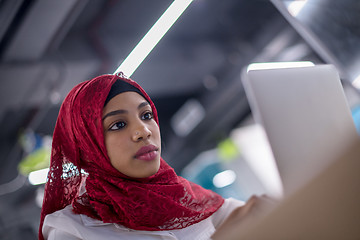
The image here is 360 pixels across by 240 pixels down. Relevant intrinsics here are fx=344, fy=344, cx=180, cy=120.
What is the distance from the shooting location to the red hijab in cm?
108

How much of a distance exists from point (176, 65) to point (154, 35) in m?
1.47

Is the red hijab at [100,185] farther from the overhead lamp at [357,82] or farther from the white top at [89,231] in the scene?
the overhead lamp at [357,82]

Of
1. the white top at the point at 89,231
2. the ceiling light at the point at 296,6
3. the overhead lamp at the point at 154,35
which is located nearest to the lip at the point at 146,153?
the white top at the point at 89,231

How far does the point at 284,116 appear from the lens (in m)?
0.82

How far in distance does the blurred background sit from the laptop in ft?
1.99

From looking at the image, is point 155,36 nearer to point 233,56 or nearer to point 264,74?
point 264,74

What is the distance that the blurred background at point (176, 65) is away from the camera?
2031 millimetres

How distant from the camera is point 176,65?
3.76 meters

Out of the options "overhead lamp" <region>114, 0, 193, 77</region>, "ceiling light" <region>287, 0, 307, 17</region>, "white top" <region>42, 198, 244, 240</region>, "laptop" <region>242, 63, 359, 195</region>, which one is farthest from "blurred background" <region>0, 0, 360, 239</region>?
"white top" <region>42, 198, 244, 240</region>

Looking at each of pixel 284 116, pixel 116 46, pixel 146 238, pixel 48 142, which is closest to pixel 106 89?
pixel 146 238

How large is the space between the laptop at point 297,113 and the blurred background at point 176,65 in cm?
61

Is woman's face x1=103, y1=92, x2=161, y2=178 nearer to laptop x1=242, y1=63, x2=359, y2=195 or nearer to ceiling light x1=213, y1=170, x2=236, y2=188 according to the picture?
laptop x1=242, y1=63, x2=359, y2=195

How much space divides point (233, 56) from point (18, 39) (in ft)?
7.85

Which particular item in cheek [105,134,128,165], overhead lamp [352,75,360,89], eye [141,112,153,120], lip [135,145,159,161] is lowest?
overhead lamp [352,75,360,89]
